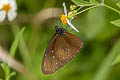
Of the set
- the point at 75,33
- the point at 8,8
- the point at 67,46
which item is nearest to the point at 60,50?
the point at 67,46

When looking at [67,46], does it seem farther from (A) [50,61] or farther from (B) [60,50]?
(A) [50,61]

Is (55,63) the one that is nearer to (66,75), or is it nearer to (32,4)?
(66,75)

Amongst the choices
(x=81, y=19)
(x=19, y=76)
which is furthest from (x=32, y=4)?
(x=19, y=76)

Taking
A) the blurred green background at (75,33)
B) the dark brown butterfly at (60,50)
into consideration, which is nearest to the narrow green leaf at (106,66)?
the blurred green background at (75,33)

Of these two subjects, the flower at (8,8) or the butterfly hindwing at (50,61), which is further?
the flower at (8,8)

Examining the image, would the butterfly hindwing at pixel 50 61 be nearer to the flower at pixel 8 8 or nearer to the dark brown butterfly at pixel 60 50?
the dark brown butterfly at pixel 60 50

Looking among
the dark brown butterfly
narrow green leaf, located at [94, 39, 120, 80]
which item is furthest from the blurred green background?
the dark brown butterfly

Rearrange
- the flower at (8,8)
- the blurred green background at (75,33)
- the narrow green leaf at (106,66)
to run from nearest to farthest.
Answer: the narrow green leaf at (106,66) < the blurred green background at (75,33) < the flower at (8,8)
